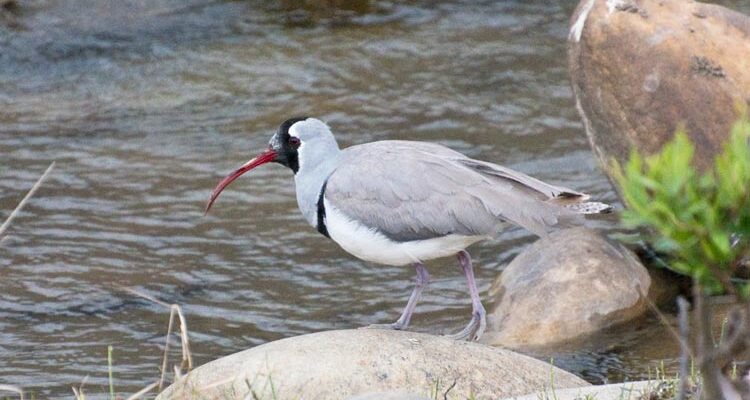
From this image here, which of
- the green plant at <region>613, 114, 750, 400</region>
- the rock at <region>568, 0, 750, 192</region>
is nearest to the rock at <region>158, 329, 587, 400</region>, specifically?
the rock at <region>568, 0, 750, 192</region>

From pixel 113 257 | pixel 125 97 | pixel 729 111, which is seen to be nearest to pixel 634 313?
pixel 729 111

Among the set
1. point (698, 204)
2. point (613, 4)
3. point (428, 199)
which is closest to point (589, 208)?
point (428, 199)

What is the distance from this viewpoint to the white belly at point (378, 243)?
242 inches

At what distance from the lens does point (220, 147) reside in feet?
34.3

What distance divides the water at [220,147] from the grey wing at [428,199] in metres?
1.22

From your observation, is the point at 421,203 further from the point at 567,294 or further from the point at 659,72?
the point at 659,72

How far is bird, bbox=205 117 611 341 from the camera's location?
612cm

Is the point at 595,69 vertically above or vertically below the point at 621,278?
above

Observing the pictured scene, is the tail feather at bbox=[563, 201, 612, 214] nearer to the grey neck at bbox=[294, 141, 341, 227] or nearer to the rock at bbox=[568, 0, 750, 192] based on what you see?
the grey neck at bbox=[294, 141, 341, 227]

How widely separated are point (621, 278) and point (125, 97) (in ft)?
18.3

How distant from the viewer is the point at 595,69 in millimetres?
7785

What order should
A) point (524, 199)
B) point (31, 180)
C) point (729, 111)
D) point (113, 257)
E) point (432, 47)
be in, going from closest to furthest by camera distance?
point (524, 199)
point (729, 111)
point (113, 257)
point (31, 180)
point (432, 47)

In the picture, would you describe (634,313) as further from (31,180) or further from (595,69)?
(31,180)

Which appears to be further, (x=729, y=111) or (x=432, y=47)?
(x=432, y=47)
